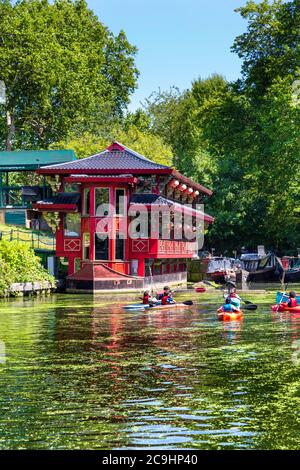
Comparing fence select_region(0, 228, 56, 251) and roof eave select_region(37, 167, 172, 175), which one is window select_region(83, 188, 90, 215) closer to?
roof eave select_region(37, 167, 172, 175)

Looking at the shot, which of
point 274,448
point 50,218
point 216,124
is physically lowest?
point 274,448

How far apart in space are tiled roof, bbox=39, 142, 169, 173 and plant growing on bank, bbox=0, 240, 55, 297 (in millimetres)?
7165

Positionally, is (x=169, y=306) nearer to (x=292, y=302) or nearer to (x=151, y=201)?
(x=292, y=302)

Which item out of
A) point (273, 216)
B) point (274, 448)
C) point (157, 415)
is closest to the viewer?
point (274, 448)

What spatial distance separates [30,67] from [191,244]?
1300 inches

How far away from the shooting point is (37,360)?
23.2 metres

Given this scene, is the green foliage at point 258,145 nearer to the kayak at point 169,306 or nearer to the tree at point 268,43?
the tree at point 268,43

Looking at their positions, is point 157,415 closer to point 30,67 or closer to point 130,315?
point 130,315

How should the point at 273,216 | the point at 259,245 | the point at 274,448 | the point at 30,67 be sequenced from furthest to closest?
1. the point at 30,67
2. the point at 259,245
3. the point at 273,216
4. the point at 274,448

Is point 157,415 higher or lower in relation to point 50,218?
lower

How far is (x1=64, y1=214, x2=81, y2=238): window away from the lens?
190 ft

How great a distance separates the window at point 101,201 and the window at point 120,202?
0.68m

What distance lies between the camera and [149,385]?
758 inches

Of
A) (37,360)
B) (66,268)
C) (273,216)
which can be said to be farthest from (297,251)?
(37,360)
